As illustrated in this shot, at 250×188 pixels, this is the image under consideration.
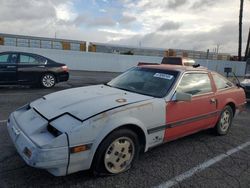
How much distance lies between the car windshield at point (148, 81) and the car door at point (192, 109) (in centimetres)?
19

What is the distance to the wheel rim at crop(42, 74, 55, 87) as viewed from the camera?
10.2 m

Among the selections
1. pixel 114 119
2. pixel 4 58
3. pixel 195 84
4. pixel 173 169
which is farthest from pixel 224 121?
pixel 4 58

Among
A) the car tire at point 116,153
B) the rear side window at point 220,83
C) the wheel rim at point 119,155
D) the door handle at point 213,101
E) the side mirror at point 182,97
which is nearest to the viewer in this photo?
the car tire at point 116,153

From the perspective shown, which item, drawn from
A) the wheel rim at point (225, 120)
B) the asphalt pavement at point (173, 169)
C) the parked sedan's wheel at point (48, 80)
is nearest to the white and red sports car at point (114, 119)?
the asphalt pavement at point (173, 169)

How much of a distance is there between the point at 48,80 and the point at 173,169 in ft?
26.0

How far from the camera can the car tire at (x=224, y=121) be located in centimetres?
507

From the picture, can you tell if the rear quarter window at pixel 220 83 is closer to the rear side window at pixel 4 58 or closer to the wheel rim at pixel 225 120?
the wheel rim at pixel 225 120

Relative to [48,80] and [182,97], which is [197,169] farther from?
[48,80]

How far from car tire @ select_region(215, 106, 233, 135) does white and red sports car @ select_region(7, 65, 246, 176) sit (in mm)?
285

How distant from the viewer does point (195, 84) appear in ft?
14.8

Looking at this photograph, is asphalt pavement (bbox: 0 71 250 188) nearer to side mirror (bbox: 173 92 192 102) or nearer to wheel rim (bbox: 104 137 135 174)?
wheel rim (bbox: 104 137 135 174)

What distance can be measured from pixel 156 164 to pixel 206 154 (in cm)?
101

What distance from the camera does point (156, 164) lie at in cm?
370

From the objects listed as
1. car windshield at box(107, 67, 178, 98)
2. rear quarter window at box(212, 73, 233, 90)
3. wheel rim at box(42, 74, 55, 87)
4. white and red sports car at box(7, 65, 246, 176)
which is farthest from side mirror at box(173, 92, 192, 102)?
wheel rim at box(42, 74, 55, 87)
